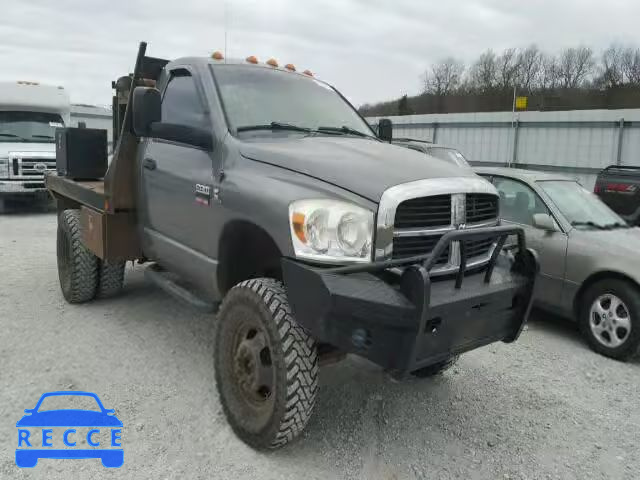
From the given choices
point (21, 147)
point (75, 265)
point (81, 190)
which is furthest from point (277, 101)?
point (21, 147)

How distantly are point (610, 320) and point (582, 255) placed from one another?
0.67 metres

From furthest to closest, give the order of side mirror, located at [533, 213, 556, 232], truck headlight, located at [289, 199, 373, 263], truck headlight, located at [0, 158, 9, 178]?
truck headlight, located at [0, 158, 9, 178], side mirror, located at [533, 213, 556, 232], truck headlight, located at [289, 199, 373, 263]

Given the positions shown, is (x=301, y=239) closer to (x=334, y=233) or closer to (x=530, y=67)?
(x=334, y=233)

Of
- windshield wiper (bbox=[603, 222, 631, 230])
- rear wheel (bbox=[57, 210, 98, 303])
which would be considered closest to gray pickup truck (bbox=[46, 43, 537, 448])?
rear wheel (bbox=[57, 210, 98, 303])

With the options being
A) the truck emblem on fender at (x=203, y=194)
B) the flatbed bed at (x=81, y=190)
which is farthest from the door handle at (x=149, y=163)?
the truck emblem on fender at (x=203, y=194)

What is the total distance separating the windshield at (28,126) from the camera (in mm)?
12867

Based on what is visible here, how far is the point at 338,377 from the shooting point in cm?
416

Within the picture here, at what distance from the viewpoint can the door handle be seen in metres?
4.35

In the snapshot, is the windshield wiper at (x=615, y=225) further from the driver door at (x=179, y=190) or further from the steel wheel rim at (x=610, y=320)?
the driver door at (x=179, y=190)

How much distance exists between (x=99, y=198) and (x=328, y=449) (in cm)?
295

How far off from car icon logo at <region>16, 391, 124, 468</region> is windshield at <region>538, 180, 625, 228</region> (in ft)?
15.4

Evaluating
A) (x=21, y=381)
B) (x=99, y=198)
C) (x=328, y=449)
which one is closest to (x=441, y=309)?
(x=328, y=449)

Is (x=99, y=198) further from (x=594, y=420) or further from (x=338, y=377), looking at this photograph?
(x=594, y=420)

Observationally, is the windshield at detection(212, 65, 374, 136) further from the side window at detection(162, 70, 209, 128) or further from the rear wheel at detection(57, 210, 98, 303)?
the rear wheel at detection(57, 210, 98, 303)
